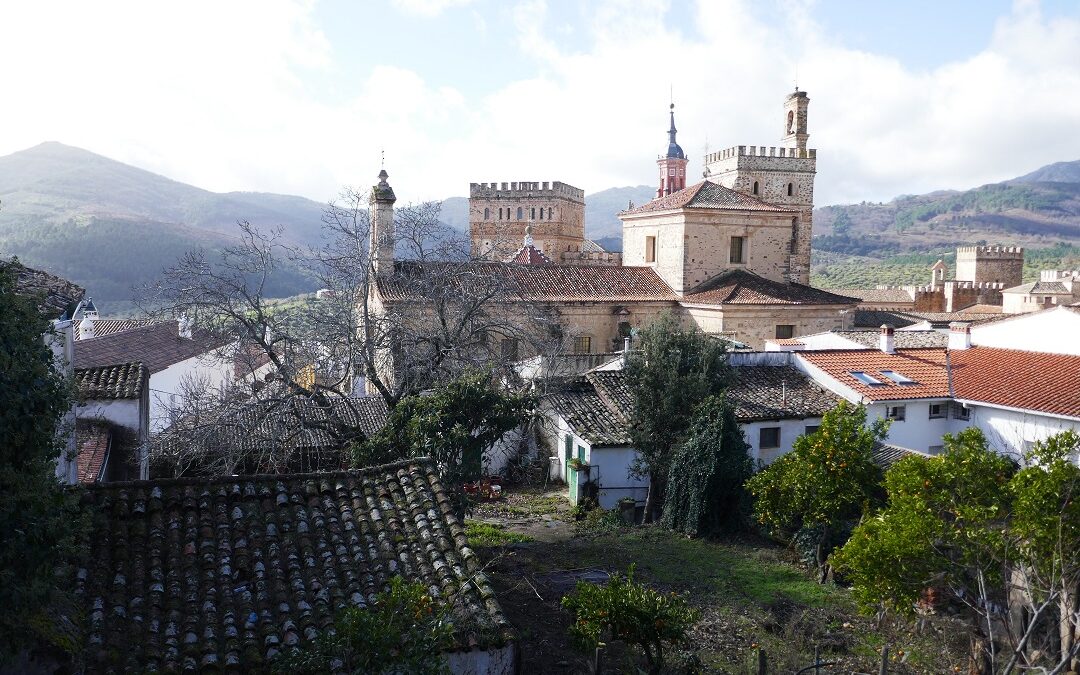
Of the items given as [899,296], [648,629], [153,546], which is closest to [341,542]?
[153,546]

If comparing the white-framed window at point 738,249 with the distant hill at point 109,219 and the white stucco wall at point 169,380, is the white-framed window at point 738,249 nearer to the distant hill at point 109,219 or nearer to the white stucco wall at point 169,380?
the white stucco wall at point 169,380

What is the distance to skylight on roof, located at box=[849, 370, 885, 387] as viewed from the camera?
21.7 m

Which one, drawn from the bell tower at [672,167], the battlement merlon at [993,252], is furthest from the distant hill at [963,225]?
the bell tower at [672,167]

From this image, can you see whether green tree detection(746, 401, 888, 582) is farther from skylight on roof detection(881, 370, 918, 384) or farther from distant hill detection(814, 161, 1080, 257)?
distant hill detection(814, 161, 1080, 257)

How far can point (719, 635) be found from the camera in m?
11.7

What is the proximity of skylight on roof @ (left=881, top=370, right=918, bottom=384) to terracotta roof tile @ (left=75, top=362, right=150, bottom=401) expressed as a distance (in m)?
19.2

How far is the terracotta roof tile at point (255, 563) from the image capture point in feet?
20.3

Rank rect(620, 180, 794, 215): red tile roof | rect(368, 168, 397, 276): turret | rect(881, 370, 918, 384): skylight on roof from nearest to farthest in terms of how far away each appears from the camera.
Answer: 1. rect(881, 370, 918, 384): skylight on roof
2. rect(368, 168, 397, 276): turret
3. rect(620, 180, 794, 215): red tile roof

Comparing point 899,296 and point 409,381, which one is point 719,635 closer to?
point 409,381

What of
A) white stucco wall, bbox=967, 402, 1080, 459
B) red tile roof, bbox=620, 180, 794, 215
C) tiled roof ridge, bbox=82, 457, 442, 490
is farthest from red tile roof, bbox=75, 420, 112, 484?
red tile roof, bbox=620, 180, 794, 215

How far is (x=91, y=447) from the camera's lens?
528 inches

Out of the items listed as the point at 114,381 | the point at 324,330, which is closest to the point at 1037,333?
the point at 324,330

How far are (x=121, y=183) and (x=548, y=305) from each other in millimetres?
165823

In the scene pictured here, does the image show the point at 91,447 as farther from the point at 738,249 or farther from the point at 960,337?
the point at 738,249
